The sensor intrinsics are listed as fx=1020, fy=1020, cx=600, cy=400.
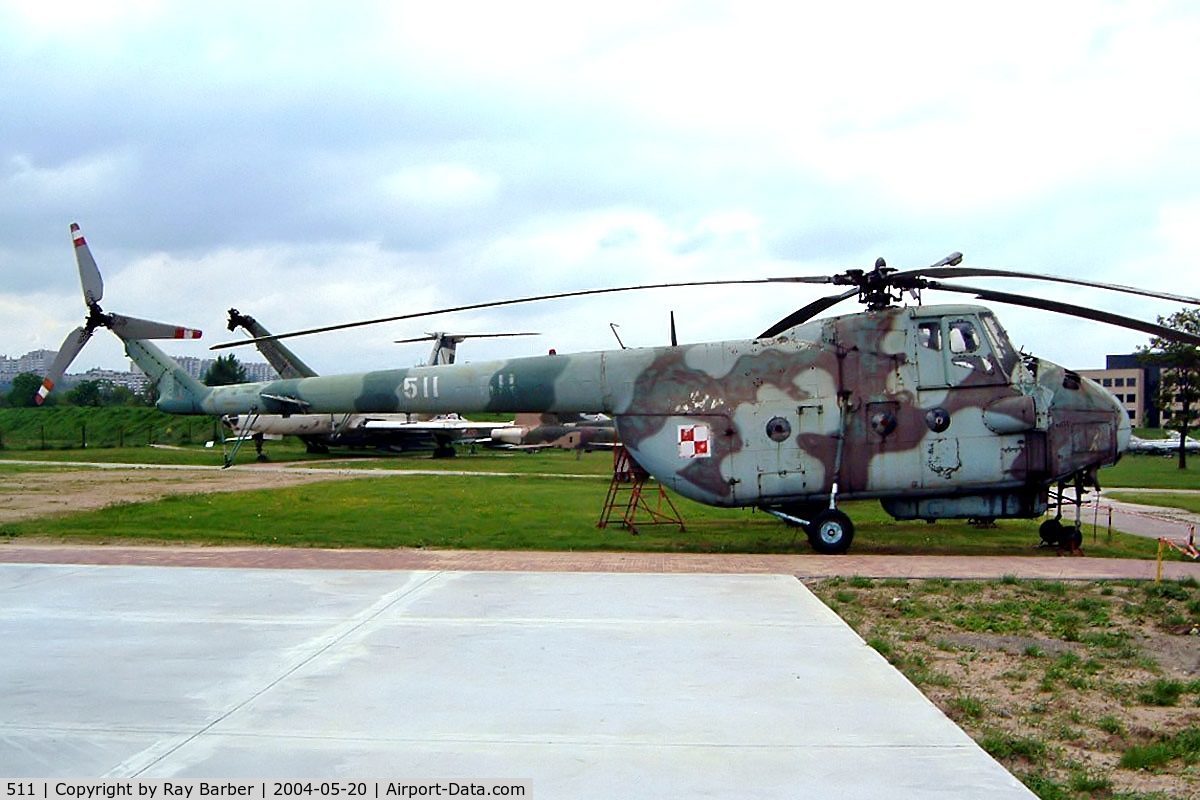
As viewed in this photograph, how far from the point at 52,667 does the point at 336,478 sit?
23.4 metres

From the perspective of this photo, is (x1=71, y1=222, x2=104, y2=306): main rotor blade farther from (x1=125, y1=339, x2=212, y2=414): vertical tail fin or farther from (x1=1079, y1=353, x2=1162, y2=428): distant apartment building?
(x1=1079, y1=353, x2=1162, y2=428): distant apartment building

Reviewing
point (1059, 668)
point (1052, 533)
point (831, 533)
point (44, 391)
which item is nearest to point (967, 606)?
point (1059, 668)

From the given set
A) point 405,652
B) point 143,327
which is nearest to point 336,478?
point 143,327

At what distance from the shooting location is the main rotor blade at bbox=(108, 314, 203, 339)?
23.5 metres

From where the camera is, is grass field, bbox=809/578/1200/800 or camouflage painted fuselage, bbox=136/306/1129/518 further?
camouflage painted fuselage, bbox=136/306/1129/518

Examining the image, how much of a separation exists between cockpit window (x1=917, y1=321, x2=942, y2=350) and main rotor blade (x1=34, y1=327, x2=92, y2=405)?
18598mm

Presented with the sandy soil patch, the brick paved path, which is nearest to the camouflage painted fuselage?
the brick paved path

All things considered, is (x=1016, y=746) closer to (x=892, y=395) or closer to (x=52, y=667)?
(x=52, y=667)

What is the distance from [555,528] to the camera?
15.8 m

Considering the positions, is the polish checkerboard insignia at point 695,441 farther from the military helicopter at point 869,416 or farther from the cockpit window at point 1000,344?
the cockpit window at point 1000,344

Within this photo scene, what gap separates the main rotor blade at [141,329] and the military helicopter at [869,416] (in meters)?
11.5

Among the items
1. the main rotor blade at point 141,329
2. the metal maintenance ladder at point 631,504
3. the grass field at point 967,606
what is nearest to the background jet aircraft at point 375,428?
the main rotor blade at point 141,329

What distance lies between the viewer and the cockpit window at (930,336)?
1344 cm

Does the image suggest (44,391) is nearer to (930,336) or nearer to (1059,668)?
(930,336)
